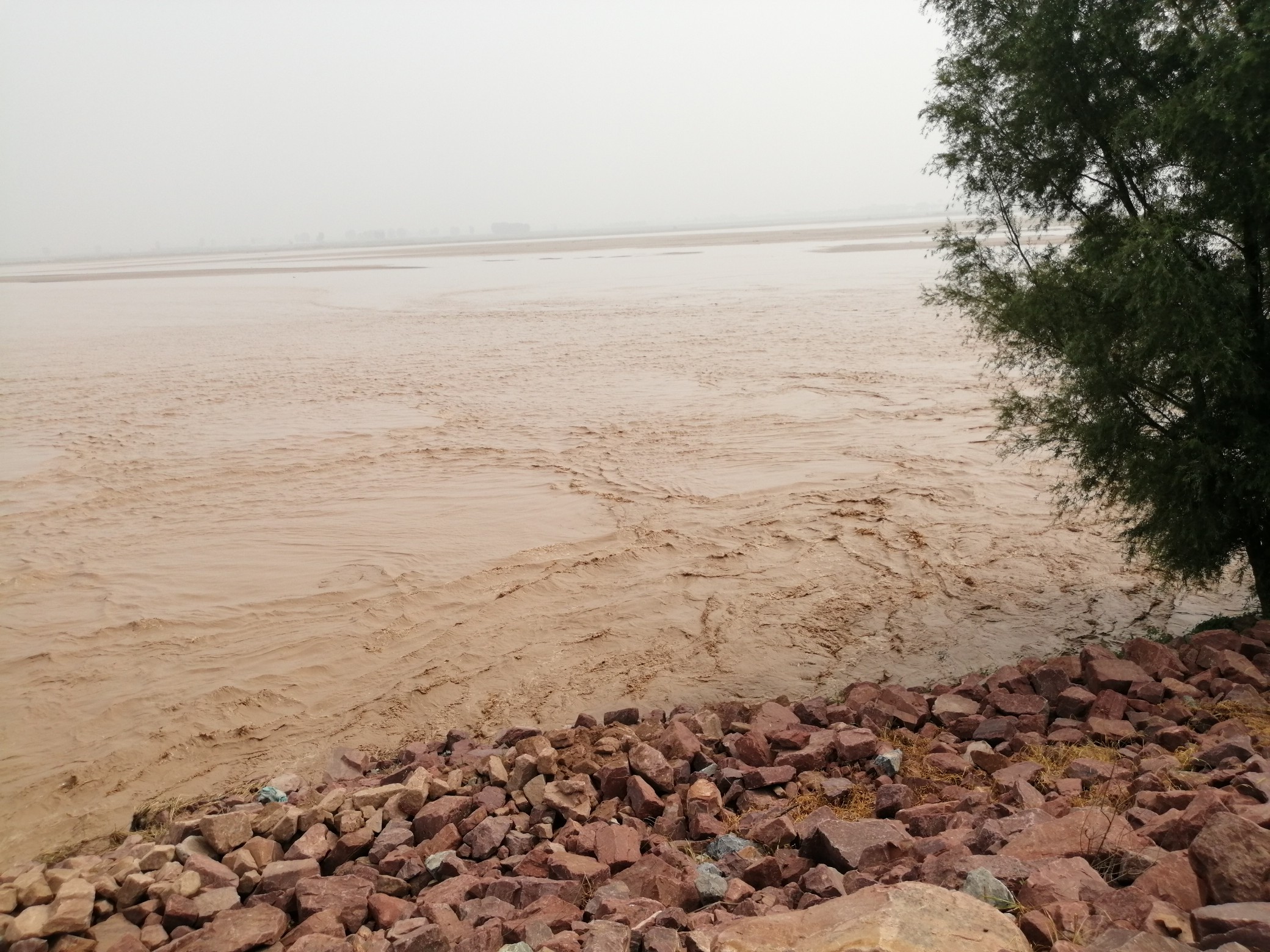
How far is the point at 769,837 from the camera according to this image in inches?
249

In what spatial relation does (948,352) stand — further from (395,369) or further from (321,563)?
(321,563)

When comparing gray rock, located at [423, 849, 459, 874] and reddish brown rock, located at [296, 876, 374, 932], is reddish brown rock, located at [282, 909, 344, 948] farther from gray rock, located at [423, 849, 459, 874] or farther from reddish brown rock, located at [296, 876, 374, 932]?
gray rock, located at [423, 849, 459, 874]

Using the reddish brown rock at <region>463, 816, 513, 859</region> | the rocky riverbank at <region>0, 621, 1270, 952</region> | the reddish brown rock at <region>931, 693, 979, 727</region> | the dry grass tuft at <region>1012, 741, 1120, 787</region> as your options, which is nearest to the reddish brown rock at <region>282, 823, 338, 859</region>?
the rocky riverbank at <region>0, 621, 1270, 952</region>

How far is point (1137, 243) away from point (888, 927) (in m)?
7.11

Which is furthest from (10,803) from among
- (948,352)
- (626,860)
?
(948,352)

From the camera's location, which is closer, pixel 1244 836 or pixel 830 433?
pixel 1244 836

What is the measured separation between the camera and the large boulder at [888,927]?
4398 mm

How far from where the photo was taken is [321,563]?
13148 mm

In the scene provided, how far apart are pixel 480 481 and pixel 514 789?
30.9 ft

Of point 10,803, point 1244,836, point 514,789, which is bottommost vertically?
point 10,803

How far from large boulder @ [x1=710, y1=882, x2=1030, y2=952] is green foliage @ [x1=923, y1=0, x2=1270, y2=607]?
6.35m

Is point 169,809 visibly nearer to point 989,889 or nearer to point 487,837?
point 487,837

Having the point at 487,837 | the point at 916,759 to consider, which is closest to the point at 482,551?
the point at 487,837

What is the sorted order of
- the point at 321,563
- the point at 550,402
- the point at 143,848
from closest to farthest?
the point at 143,848 → the point at 321,563 → the point at 550,402
